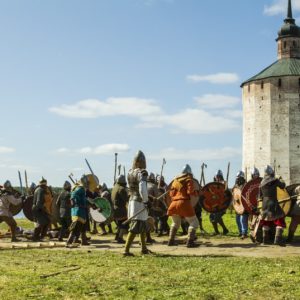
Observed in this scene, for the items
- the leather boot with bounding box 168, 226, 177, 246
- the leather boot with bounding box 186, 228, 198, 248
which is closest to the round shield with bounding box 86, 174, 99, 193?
the leather boot with bounding box 168, 226, 177, 246

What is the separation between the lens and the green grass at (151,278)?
642cm

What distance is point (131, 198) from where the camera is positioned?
1001cm

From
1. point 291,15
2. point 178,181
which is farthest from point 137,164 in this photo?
point 291,15

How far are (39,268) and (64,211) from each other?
15.7 ft

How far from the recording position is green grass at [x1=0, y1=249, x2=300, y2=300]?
642 centimetres

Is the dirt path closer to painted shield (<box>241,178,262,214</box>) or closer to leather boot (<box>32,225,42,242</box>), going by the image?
painted shield (<box>241,178,262,214</box>)

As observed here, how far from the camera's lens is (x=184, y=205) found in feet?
36.7

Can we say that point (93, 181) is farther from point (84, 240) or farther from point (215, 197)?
point (84, 240)

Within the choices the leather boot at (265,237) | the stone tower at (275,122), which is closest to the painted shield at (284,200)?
the leather boot at (265,237)

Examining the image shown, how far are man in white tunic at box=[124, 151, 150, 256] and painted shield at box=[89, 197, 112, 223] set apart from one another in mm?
4091

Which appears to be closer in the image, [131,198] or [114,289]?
[114,289]

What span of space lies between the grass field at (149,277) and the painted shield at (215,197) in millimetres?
4711

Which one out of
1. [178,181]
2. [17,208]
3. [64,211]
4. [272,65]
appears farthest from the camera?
[272,65]

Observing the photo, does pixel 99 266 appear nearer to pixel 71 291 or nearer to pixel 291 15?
pixel 71 291
